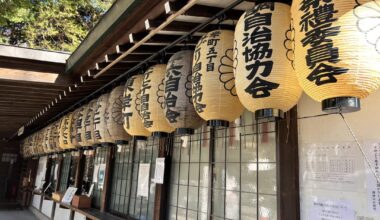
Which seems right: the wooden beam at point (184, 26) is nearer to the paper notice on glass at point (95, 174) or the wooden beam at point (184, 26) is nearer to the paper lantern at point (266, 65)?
the paper lantern at point (266, 65)

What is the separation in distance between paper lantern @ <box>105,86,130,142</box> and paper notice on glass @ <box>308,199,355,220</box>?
3610 mm

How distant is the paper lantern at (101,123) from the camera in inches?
239

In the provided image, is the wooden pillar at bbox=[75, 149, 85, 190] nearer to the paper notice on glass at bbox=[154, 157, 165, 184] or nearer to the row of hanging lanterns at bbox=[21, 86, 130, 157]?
the row of hanging lanterns at bbox=[21, 86, 130, 157]

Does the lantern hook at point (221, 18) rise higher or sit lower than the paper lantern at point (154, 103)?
higher

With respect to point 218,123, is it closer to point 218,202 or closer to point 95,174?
point 218,202

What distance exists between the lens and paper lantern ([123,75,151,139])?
511 centimetres

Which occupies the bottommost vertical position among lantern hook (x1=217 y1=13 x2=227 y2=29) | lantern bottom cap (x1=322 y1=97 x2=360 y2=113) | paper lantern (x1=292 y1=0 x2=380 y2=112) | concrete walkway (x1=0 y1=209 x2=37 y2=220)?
concrete walkway (x1=0 y1=209 x2=37 y2=220)

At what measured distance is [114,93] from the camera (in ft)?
20.2

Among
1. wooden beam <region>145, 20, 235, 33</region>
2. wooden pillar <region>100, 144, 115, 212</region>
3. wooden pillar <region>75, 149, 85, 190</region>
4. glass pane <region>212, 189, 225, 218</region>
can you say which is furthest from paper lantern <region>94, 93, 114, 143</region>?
wooden pillar <region>75, 149, 85, 190</region>

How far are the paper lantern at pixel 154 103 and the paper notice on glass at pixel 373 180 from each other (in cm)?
247

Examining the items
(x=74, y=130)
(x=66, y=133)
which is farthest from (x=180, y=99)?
(x=66, y=133)

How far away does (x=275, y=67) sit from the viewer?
8.77 ft

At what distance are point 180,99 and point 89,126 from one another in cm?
368

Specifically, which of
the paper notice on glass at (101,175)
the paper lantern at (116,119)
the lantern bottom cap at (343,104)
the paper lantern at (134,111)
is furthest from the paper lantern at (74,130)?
the lantern bottom cap at (343,104)
